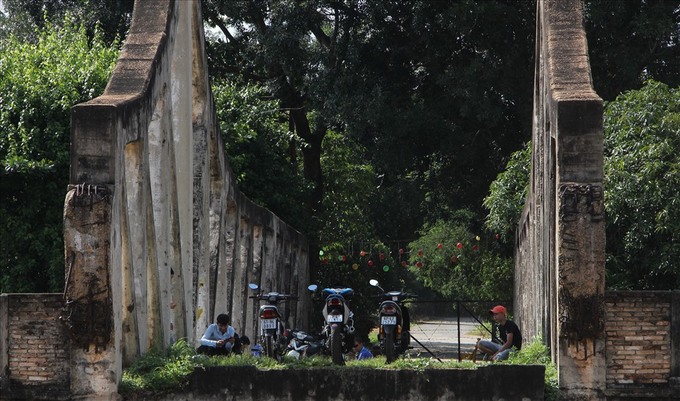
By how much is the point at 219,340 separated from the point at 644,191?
748 cm

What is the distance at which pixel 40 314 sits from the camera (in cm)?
1341

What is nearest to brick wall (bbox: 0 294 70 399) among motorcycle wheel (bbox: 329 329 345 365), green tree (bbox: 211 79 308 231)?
motorcycle wheel (bbox: 329 329 345 365)

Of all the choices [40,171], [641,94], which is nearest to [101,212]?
[40,171]

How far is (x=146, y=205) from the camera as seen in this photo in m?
14.9

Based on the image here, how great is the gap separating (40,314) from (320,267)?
2155 centimetres

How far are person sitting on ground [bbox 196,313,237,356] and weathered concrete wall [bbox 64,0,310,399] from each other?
0.49 meters

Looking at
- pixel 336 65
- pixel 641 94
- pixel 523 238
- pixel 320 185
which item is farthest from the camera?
pixel 320 185

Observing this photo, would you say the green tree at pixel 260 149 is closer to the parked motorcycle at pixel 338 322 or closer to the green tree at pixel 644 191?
the green tree at pixel 644 191

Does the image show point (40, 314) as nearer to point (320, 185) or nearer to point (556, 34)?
point (556, 34)

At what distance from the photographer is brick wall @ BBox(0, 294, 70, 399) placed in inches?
522

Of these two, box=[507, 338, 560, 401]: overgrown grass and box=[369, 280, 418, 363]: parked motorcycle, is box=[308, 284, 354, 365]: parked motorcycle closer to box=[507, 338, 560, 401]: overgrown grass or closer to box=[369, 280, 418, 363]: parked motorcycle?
box=[369, 280, 418, 363]: parked motorcycle

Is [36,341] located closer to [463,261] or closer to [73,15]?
[73,15]

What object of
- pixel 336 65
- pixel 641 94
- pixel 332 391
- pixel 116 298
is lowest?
pixel 332 391

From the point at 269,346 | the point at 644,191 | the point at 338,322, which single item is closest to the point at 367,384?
the point at 338,322
